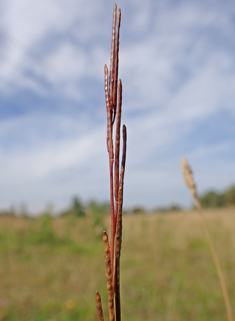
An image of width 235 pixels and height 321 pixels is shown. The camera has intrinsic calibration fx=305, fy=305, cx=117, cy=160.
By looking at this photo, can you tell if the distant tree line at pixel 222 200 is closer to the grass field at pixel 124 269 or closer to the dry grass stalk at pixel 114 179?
the grass field at pixel 124 269

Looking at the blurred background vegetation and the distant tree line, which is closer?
the blurred background vegetation

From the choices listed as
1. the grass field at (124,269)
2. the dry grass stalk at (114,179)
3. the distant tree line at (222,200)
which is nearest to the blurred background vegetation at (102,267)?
the grass field at (124,269)

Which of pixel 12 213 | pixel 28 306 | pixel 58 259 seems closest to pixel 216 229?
pixel 58 259

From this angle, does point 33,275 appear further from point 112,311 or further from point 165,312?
point 112,311

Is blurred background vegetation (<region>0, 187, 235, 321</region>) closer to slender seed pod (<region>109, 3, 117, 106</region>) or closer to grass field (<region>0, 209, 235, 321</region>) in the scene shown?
grass field (<region>0, 209, 235, 321</region>)

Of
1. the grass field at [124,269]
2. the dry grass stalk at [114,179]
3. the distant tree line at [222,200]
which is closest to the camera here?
the dry grass stalk at [114,179]

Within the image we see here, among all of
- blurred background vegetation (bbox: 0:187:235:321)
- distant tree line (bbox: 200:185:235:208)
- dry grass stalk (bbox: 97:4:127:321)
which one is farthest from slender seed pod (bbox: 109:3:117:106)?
distant tree line (bbox: 200:185:235:208)
